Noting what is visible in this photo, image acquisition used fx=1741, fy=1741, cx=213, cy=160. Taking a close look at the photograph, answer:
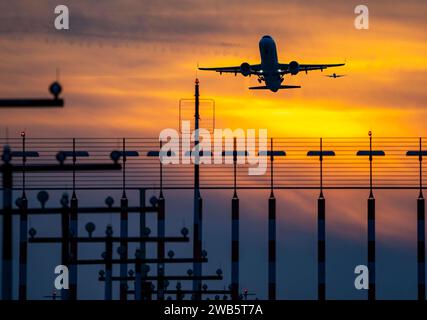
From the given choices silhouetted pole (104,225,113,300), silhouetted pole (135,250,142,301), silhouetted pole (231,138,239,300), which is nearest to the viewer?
silhouetted pole (104,225,113,300)

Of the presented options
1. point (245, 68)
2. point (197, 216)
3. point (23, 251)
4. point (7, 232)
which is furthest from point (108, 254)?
point (245, 68)

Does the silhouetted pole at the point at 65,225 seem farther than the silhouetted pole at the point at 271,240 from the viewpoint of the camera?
No

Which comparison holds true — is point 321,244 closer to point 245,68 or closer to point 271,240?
point 271,240

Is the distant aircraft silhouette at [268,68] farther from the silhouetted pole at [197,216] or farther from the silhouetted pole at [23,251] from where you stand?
the silhouetted pole at [23,251]

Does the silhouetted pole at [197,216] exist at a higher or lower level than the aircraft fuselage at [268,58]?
lower

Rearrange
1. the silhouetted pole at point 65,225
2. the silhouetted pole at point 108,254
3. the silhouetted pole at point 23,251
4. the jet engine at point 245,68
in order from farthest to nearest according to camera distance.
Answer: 1. the jet engine at point 245,68
2. the silhouetted pole at point 23,251
3. the silhouetted pole at point 108,254
4. the silhouetted pole at point 65,225

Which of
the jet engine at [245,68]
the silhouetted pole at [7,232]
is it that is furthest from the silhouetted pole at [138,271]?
the jet engine at [245,68]

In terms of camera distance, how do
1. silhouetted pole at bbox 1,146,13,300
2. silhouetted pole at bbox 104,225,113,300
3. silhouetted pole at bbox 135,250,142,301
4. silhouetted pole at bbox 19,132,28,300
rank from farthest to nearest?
silhouetted pole at bbox 19,132,28,300
silhouetted pole at bbox 135,250,142,301
silhouetted pole at bbox 104,225,113,300
silhouetted pole at bbox 1,146,13,300

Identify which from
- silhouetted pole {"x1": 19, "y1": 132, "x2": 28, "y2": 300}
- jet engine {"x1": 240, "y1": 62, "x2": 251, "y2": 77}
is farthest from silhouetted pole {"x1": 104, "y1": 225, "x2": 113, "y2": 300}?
jet engine {"x1": 240, "y1": 62, "x2": 251, "y2": 77}

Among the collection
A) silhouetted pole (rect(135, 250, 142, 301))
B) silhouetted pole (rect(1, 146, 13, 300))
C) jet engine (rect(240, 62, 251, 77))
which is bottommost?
silhouetted pole (rect(135, 250, 142, 301))

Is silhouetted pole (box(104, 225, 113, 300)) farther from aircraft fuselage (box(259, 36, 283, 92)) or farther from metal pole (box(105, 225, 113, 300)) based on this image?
aircraft fuselage (box(259, 36, 283, 92))
